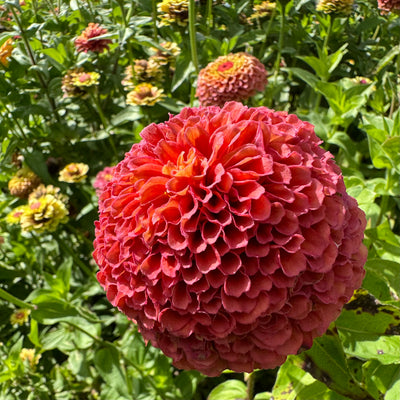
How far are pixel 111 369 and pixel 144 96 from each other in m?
1.07

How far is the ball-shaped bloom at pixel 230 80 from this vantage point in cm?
164

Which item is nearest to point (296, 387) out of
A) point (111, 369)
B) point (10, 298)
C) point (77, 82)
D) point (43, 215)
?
point (111, 369)

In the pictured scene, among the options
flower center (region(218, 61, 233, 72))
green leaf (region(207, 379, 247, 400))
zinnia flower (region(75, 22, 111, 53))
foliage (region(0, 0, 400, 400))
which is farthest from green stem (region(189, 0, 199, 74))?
green leaf (region(207, 379, 247, 400))

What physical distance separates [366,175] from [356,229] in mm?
1197

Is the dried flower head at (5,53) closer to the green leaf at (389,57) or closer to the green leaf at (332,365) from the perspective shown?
the green leaf at (389,57)

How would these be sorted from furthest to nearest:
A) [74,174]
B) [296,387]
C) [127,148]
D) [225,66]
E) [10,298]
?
1. [127,148]
2. [74,174]
3. [225,66]
4. [10,298]
5. [296,387]

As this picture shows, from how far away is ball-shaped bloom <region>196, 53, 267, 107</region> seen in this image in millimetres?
1641

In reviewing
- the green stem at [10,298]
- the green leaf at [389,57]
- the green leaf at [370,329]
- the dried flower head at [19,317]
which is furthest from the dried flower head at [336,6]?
the dried flower head at [19,317]

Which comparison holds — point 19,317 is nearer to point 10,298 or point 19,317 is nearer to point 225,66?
point 10,298

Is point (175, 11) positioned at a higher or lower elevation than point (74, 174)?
higher

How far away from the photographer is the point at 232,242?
0.78 meters

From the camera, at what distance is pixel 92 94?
1779mm

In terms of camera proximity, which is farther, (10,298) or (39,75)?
(39,75)

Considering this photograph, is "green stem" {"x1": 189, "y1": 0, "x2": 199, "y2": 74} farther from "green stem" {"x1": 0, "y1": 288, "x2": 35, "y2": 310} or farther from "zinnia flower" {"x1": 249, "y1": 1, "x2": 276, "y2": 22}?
"green stem" {"x1": 0, "y1": 288, "x2": 35, "y2": 310}
